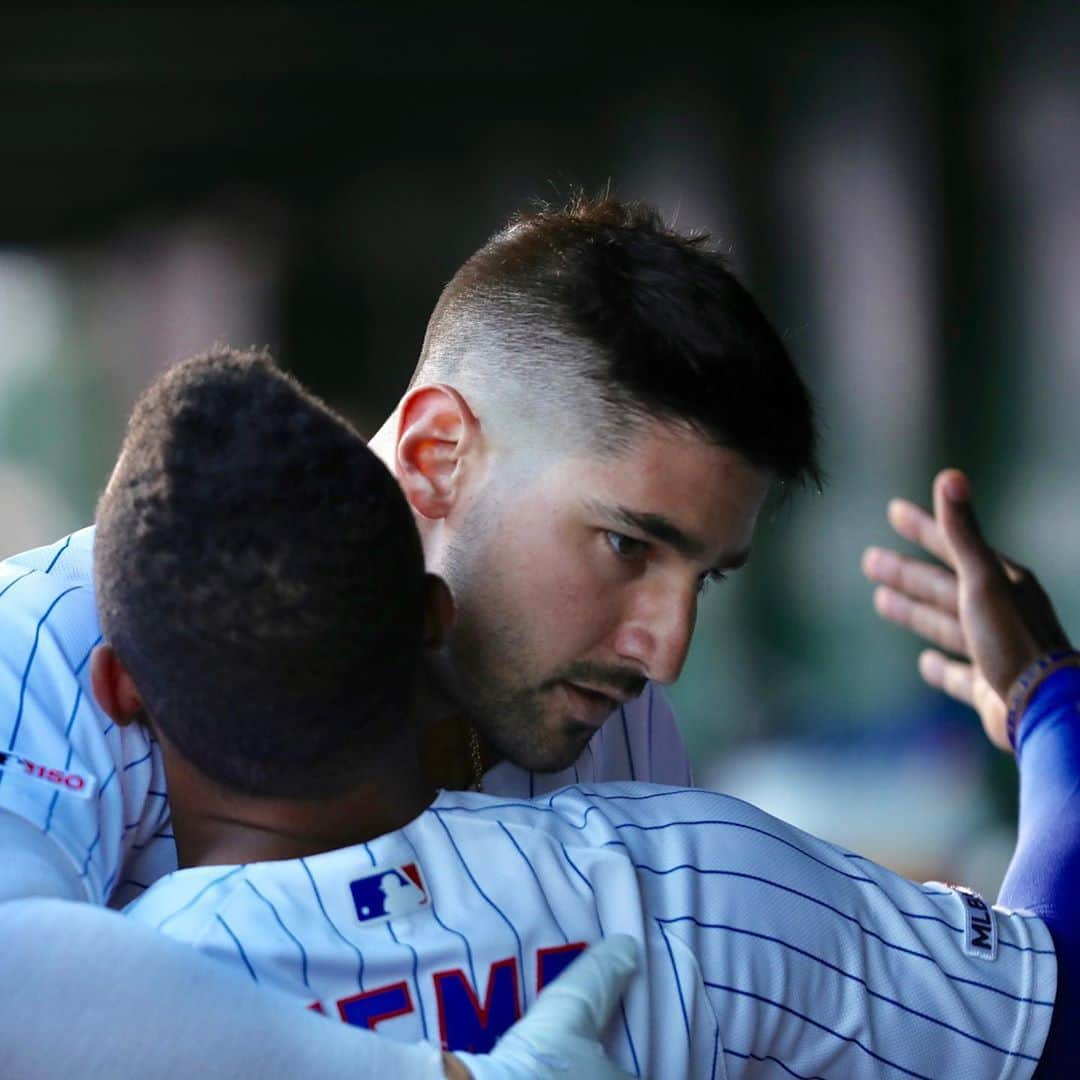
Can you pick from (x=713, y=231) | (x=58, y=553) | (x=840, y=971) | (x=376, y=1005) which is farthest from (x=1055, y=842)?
(x=713, y=231)

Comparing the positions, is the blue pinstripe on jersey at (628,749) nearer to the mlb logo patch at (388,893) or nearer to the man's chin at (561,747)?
the man's chin at (561,747)

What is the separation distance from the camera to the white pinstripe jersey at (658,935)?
2.97ft

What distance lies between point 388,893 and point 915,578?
1.16m

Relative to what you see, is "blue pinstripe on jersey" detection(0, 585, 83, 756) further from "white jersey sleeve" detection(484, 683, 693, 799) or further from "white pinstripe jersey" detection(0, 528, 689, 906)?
"white jersey sleeve" detection(484, 683, 693, 799)

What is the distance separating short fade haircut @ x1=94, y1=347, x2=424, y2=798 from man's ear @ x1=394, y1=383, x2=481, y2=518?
15.4 inches

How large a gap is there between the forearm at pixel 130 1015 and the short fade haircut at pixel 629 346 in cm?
59

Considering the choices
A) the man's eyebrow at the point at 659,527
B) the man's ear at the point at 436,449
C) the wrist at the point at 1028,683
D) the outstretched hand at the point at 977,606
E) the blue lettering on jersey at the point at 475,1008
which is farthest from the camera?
the outstretched hand at the point at 977,606

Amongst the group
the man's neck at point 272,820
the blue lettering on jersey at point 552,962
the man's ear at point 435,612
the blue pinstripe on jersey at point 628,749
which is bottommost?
the blue pinstripe on jersey at point 628,749

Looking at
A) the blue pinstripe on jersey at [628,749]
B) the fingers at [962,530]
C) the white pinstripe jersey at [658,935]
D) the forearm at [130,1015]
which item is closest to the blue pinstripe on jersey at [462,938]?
the white pinstripe jersey at [658,935]

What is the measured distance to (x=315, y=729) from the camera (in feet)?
2.96

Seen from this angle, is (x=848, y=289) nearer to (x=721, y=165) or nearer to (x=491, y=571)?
(x=721, y=165)

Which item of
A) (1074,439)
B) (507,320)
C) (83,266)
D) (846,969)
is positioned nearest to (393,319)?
(83,266)

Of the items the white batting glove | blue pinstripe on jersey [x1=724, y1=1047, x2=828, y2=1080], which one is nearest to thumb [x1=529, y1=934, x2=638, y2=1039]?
the white batting glove

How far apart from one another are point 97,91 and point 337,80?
0.53 m
